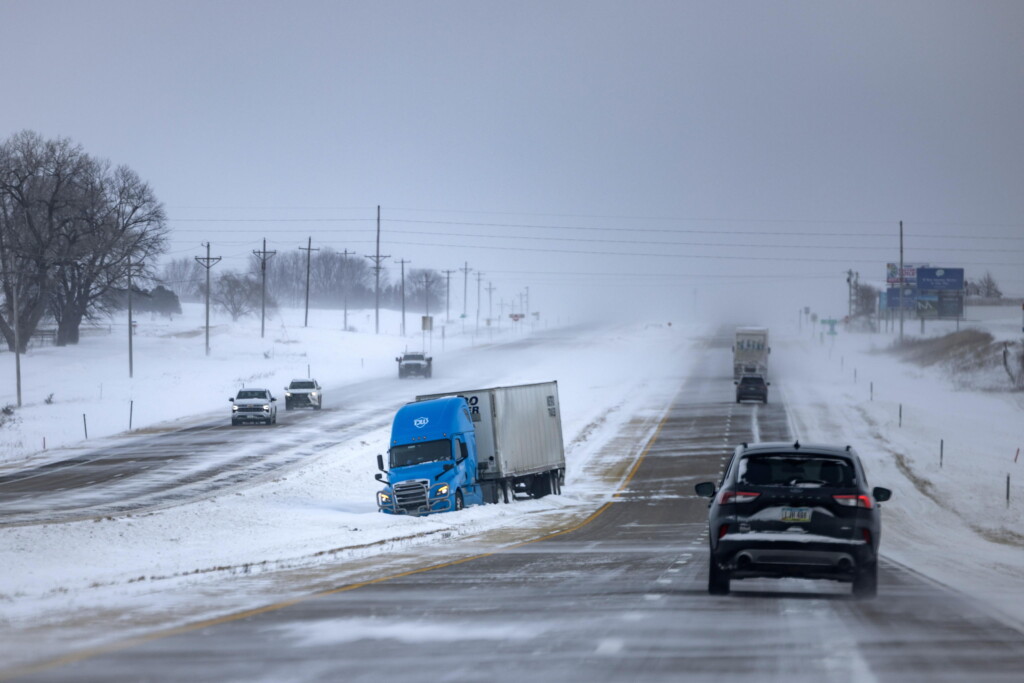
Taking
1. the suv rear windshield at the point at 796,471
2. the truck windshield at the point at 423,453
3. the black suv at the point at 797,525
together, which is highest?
the suv rear windshield at the point at 796,471

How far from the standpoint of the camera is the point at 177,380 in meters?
82.6

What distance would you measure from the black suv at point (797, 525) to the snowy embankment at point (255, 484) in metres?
5.15

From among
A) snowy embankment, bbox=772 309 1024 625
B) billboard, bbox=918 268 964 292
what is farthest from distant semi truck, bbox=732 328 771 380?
billboard, bbox=918 268 964 292

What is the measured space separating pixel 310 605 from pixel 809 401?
195ft

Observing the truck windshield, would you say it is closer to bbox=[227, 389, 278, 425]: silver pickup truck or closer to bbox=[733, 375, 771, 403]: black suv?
bbox=[227, 389, 278, 425]: silver pickup truck

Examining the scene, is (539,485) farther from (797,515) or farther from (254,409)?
(254,409)

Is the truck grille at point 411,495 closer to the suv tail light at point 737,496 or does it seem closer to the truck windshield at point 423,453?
the truck windshield at point 423,453

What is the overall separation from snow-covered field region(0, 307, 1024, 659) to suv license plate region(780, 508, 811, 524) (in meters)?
2.22

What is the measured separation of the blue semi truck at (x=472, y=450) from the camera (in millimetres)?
29500

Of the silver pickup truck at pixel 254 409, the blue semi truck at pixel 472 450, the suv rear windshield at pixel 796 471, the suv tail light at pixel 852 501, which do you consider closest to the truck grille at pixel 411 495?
the blue semi truck at pixel 472 450

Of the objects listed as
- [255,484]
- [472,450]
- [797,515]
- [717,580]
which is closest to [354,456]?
[255,484]

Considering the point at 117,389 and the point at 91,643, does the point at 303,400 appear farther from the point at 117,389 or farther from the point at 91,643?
the point at 91,643

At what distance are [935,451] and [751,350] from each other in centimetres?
2846

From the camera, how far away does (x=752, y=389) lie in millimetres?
65875
